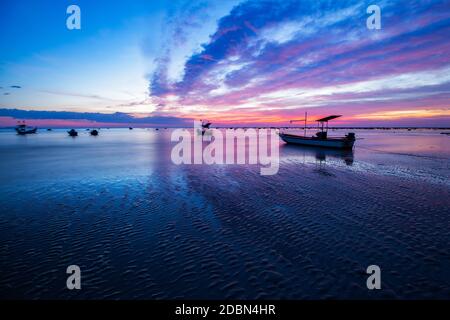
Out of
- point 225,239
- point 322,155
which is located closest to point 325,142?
point 322,155

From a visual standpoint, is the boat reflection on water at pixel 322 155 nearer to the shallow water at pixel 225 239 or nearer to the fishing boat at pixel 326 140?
the fishing boat at pixel 326 140

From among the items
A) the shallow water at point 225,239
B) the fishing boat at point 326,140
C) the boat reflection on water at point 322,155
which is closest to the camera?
the shallow water at point 225,239

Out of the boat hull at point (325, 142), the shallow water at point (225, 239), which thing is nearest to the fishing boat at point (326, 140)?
the boat hull at point (325, 142)

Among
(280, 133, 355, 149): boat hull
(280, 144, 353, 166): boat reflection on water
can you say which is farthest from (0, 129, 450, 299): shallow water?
(280, 133, 355, 149): boat hull

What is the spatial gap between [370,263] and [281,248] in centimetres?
280

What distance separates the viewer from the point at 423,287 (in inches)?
240

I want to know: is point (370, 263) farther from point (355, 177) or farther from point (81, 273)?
point (355, 177)

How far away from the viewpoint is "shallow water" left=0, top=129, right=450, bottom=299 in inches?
245

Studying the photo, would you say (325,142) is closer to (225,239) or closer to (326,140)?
(326,140)

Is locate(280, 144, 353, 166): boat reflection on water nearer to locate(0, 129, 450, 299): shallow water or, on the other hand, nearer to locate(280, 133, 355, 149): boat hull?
locate(280, 133, 355, 149): boat hull

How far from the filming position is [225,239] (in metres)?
8.92

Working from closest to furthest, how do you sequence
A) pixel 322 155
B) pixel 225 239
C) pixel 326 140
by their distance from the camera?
pixel 225 239
pixel 322 155
pixel 326 140

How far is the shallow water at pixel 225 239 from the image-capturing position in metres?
6.23

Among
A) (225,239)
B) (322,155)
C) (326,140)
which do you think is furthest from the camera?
(326,140)
